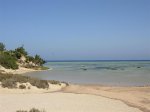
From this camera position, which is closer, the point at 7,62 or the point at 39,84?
the point at 39,84

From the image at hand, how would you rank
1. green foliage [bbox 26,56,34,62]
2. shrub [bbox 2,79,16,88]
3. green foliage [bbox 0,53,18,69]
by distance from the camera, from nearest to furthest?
shrub [bbox 2,79,16,88], green foliage [bbox 0,53,18,69], green foliage [bbox 26,56,34,62]

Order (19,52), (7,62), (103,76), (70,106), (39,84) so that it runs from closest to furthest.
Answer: (70,106), (39,84), (103,76), (7,62), (19,52)

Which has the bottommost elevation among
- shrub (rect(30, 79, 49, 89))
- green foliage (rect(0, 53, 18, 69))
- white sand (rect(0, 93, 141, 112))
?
white sand (rect(0, 93, 141, 112))

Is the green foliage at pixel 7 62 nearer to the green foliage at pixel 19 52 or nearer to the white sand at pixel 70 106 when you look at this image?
the green foliage at pixel 19 52

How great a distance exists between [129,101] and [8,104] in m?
8.45

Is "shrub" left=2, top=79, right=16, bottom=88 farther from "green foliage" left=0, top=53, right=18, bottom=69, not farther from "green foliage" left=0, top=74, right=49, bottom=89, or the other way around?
"green foliage" left=0, top=53, right=18, bottom=69

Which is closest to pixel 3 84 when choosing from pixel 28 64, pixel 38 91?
pixel 38 91

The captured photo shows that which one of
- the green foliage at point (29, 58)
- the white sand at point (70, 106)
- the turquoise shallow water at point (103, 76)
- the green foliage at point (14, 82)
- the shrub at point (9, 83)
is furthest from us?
the green foliage at point (29, 58)

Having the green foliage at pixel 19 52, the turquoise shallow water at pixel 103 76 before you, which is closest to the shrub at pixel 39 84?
the turquoise shallow water at pixel 103 76

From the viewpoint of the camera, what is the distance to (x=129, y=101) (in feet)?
70.9

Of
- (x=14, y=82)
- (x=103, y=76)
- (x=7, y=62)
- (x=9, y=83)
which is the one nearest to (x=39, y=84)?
(x=14, y=82)

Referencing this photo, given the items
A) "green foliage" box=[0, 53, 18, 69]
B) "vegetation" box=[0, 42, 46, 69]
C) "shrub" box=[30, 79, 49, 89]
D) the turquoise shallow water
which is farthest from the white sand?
"vegetation" box=[0, 42, 46, 69]

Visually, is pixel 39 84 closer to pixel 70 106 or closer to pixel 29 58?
pixel 70 106

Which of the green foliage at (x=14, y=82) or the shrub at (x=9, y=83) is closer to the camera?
the shrub at (x=9, y=83)
